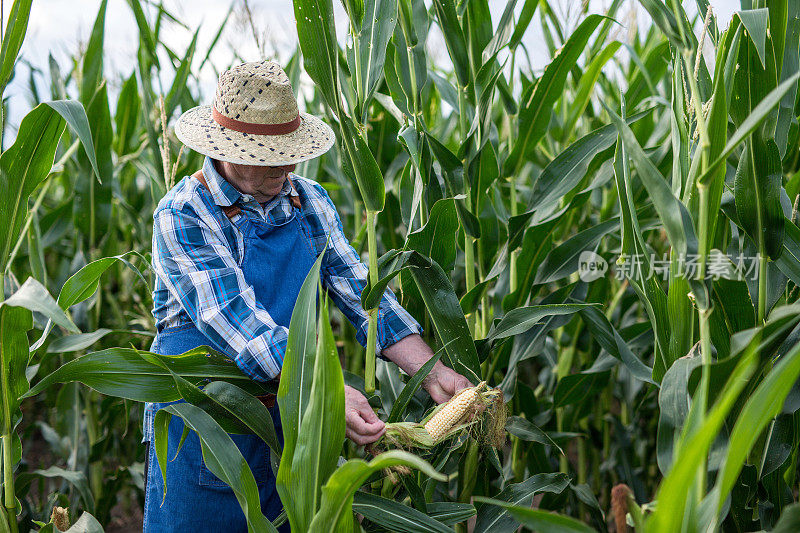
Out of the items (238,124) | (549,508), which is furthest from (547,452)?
(238,124)

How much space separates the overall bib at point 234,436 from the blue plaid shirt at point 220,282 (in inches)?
1.0

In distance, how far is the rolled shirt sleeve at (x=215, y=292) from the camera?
1227 mm

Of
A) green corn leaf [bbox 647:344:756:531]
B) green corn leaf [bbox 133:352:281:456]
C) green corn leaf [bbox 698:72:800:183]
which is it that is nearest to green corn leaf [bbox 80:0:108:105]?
green corn leaf [bbox 133:352:281:456]

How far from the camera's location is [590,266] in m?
1.70

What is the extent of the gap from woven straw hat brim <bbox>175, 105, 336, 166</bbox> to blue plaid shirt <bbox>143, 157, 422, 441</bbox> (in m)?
0.05

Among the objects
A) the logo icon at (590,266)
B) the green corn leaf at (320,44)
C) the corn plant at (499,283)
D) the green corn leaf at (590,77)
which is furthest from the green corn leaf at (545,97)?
the green corn leaf at (320,44)

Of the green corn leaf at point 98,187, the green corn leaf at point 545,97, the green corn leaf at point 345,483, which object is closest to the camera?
the green corn leaf at point 345,483

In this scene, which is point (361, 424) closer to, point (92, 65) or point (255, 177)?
point (255, 177)

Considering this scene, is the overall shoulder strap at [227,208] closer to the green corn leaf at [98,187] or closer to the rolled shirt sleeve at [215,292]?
the rolled shirt sleeve at [215,292]

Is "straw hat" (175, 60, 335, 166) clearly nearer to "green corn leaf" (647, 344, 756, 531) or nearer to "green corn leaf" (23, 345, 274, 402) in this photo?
"green corn leaf" (23, 345, 274, 402)

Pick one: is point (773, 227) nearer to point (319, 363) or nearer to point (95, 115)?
point (319, 363)

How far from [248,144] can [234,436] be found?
2.00ft

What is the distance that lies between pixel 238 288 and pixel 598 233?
829mm

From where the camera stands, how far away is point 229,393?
1194mm
